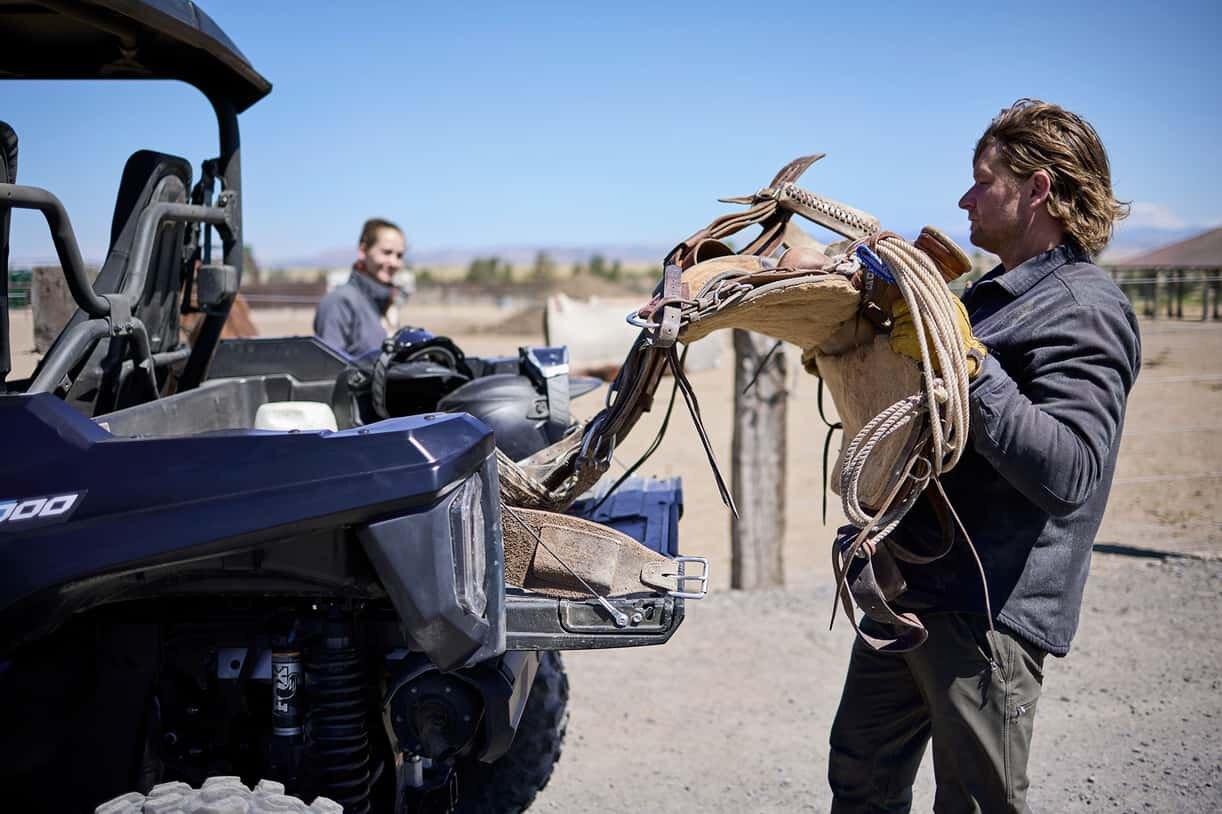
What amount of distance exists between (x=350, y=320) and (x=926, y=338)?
4.31 metres

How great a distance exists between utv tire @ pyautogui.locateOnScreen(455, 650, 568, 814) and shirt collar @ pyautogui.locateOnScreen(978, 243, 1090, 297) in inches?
74.5

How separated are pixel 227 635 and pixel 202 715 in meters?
0.22

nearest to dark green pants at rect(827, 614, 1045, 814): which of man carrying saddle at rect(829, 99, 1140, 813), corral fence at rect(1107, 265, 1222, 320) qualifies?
man carrying saddle at rect(829, 99, 1140, 813)

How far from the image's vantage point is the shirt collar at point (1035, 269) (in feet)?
9.00

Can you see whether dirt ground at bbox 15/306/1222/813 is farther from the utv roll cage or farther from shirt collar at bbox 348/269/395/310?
shirt collar at bbox 348/269/395/310

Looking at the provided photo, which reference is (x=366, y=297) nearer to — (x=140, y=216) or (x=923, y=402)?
(x=140, y=216)

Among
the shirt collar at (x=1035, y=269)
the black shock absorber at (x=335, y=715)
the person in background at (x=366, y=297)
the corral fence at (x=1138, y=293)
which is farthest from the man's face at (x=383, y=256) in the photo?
the shirt collar at (x=1035, y=269)

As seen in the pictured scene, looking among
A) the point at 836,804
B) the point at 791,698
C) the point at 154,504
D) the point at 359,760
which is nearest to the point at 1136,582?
the point at 791,698

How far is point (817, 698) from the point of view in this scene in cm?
527

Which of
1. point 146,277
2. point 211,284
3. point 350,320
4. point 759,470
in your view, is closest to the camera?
point 146,277

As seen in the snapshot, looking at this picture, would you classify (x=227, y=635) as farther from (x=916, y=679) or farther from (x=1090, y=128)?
(x=1090, y=128)

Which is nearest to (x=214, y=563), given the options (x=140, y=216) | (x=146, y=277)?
(x=146, y=277)

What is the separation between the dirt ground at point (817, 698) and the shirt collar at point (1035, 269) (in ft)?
4.06

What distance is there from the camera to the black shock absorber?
2.59 meters
